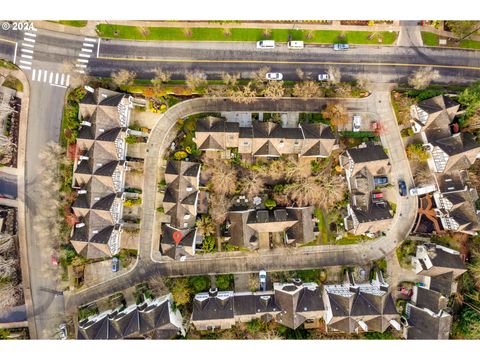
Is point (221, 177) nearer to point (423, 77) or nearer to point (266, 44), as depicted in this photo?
point (266, 44)

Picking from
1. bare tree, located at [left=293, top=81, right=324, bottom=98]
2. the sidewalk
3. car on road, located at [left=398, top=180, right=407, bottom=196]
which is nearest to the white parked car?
bare tree, located at [left=293, top=81, right=324, bottom=98]

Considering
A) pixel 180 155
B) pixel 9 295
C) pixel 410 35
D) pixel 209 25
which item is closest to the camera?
pixel 9 295

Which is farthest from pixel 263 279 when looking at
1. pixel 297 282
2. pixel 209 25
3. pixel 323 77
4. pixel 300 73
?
pixel 209 25

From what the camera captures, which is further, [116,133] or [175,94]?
[175,94]

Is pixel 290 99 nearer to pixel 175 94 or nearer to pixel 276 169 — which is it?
pixel 276 169

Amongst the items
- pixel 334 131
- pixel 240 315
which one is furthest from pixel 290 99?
pixel 240 315

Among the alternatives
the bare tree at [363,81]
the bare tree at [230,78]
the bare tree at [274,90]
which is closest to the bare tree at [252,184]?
the bare tree at [274,90]
